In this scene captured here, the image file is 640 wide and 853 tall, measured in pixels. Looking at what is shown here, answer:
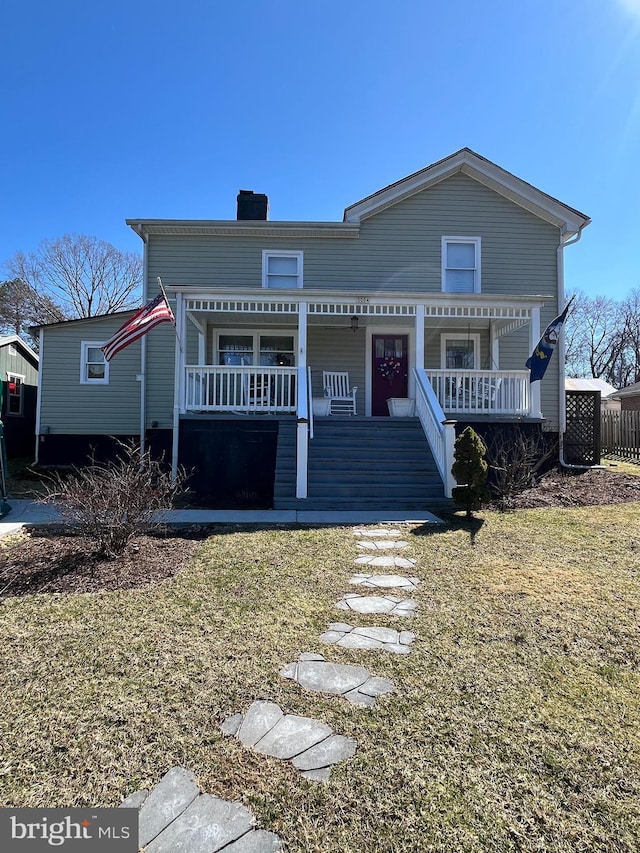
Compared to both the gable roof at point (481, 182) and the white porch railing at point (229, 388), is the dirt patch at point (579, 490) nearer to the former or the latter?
the white porch railing at point (229, 388)

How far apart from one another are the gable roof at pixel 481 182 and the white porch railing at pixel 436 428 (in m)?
5.10

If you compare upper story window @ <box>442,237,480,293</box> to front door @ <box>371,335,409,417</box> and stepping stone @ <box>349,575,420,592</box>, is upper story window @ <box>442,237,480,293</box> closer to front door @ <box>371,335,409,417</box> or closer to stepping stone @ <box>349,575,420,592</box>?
front door @ <box>371,335,409,417</box>

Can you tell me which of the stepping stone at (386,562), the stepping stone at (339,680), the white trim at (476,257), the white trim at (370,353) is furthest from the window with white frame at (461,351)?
the stepping stone at (339,680)

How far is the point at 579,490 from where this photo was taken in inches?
338

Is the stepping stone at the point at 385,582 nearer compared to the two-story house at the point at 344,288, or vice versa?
the stepping stone at the point at 385,582

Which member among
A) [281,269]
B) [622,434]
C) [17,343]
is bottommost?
[622,434]

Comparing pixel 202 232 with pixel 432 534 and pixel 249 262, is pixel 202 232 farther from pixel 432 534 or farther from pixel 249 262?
pixel 432 534

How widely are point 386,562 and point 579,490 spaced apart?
5.83 metres

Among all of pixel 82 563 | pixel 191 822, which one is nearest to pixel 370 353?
pixel 82 563

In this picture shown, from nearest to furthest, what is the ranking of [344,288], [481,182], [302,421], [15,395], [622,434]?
[302,421] → [344,288] → [481,182] → [622,434] → [15,395]

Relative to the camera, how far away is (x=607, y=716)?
2193mm

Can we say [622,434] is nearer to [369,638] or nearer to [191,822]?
[369,638]

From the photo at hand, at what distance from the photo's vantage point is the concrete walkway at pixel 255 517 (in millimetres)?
6344

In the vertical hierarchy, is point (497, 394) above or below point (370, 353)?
below
